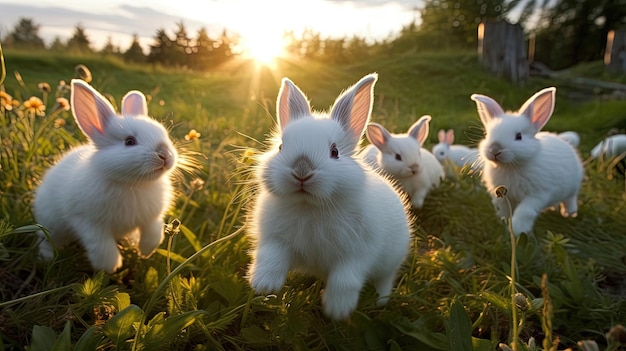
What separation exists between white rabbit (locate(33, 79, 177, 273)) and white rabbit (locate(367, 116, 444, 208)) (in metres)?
1.81

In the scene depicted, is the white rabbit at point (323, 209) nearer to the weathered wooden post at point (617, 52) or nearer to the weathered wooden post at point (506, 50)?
the weathered wooden post at point (506, 50)

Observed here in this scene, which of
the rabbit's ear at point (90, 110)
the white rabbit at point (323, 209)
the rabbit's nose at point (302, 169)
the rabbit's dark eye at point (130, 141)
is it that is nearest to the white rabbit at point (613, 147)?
the white rabbit at point (323, 209)

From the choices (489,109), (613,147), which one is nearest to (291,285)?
(489,109)

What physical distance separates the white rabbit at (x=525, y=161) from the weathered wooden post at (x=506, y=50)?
8705mm

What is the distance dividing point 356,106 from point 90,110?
52.5 inches

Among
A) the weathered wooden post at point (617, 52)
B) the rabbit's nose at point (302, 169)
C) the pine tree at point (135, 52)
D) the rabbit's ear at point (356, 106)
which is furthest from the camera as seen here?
the pine tree at point (135, 52)

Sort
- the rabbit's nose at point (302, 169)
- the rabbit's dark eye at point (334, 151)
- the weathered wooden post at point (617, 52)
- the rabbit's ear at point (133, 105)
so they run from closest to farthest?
the rabbit's nose at point (302, 169) → the rabbit's dark eye at point (334, 151) → the rabbit's ear at point (133, 105) → the weathered wooden post at point (617, 52)

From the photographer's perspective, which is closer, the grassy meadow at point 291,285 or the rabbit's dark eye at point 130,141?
the grassy meadow at point 291,285

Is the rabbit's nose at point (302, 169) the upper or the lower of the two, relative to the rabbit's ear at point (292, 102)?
lower

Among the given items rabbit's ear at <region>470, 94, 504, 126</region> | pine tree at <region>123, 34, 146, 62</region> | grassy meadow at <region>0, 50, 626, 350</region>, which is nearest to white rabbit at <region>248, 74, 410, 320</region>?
grassy meadow at <region>0, 50, 626, 350</region>

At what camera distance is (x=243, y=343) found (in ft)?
6.57

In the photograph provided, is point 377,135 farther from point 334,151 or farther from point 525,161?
point 334,151

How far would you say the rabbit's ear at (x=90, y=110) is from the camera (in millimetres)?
2512

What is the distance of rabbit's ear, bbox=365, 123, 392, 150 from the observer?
392 centimetres
